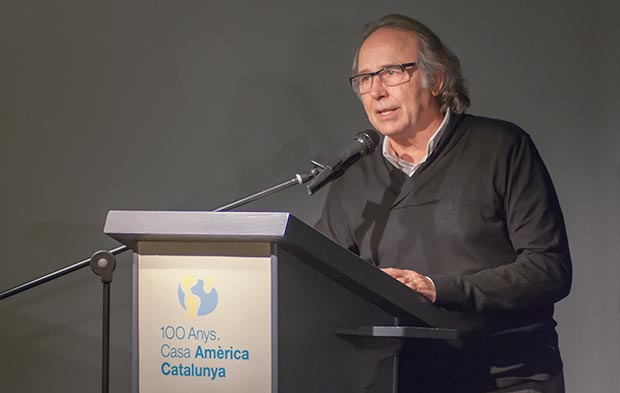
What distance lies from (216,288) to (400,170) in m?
0.91

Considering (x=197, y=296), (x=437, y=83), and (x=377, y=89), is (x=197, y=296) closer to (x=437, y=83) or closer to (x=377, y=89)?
(x=377, y=89)

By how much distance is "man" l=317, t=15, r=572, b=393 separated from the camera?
77.1 inches

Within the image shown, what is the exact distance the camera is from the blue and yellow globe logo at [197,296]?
1.47 m

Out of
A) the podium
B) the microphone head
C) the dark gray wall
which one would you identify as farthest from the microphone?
the dark gray wall

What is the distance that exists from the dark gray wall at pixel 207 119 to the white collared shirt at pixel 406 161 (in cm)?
99

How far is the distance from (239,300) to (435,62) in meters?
1.03

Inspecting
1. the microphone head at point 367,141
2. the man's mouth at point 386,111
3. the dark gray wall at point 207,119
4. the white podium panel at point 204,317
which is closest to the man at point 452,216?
the man's mouth at point 386,111

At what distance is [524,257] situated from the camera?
1.98m

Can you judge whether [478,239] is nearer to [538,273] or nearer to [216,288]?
[538,273]

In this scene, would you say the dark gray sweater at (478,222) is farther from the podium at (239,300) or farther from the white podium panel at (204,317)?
the white podium panel at (204,317)

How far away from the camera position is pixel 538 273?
1.94 m

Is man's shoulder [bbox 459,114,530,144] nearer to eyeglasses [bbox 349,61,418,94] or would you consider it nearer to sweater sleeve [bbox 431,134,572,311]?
sweater sleeve [bbox 431,134,572,311]

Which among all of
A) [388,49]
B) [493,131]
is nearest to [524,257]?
[493,131]

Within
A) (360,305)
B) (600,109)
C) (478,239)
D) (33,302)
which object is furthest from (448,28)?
(360,305)
